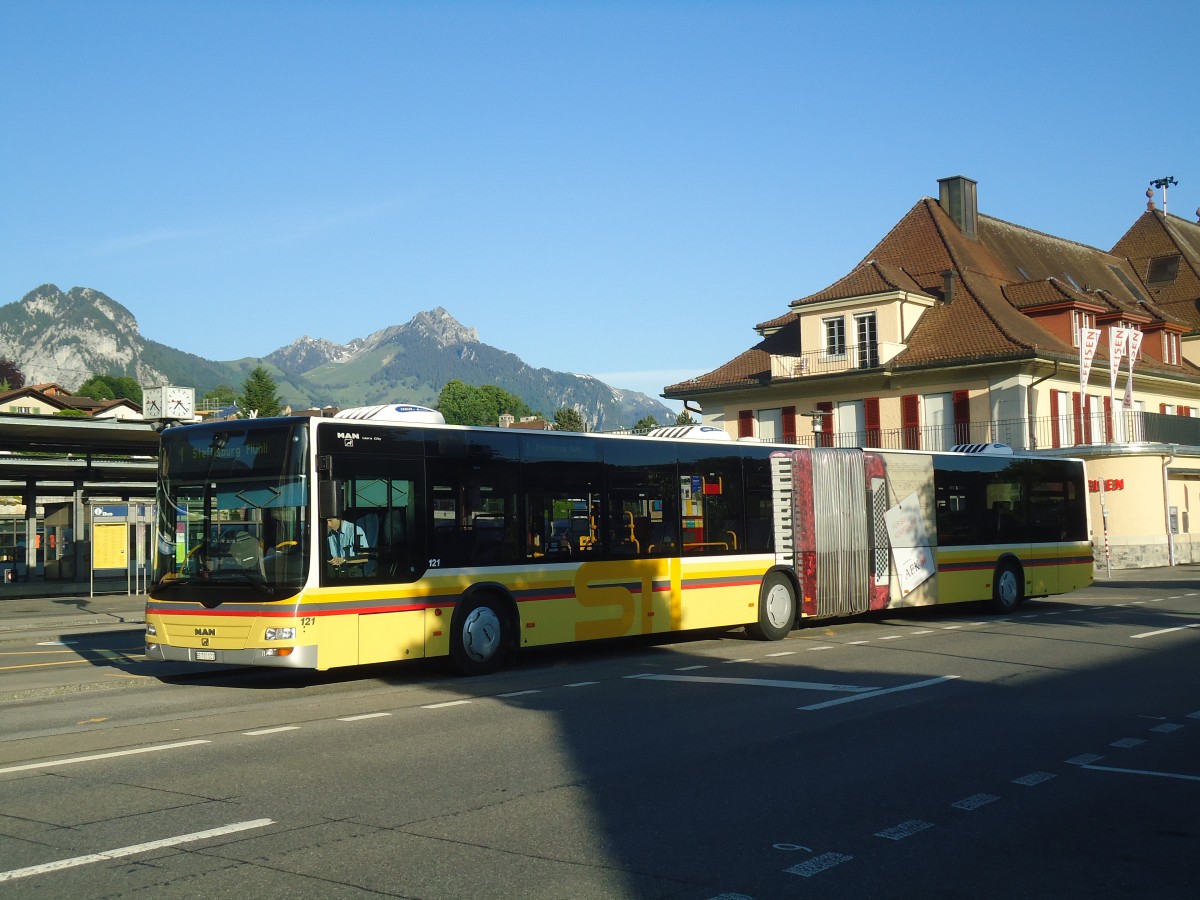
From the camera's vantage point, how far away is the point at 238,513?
1351 cm

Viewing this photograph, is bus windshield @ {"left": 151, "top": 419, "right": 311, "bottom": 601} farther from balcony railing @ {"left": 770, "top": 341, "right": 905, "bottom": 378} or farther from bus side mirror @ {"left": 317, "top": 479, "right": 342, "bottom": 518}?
balcony railing @ {"left": 770, "top": 341, "right": 905, "bottom": 378}

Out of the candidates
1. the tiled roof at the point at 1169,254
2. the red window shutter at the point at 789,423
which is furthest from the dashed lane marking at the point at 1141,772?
the tiled roof at the point at 1169,254

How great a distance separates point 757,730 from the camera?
1054 centimetres

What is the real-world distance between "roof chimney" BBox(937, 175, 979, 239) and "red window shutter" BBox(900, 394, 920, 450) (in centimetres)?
1058

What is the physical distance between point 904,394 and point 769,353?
7.31 metres

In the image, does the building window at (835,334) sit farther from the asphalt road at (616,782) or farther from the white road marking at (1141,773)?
the white road marking at (1141,773)

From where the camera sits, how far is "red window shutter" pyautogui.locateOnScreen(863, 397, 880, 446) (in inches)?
1983

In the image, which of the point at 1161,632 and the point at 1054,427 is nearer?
the point at 1161,632

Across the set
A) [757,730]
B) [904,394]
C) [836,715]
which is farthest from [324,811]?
[904,394]

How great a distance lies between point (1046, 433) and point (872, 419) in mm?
6831

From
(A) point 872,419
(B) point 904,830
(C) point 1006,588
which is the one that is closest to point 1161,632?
(C) point 1006,588

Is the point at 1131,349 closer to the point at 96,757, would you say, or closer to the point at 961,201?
the point at 961,201

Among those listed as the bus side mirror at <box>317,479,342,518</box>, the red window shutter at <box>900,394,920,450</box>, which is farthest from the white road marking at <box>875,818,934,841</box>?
the red window shutter at <box>900,394,920,450</box>

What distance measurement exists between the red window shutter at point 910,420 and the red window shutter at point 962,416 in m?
1.54
